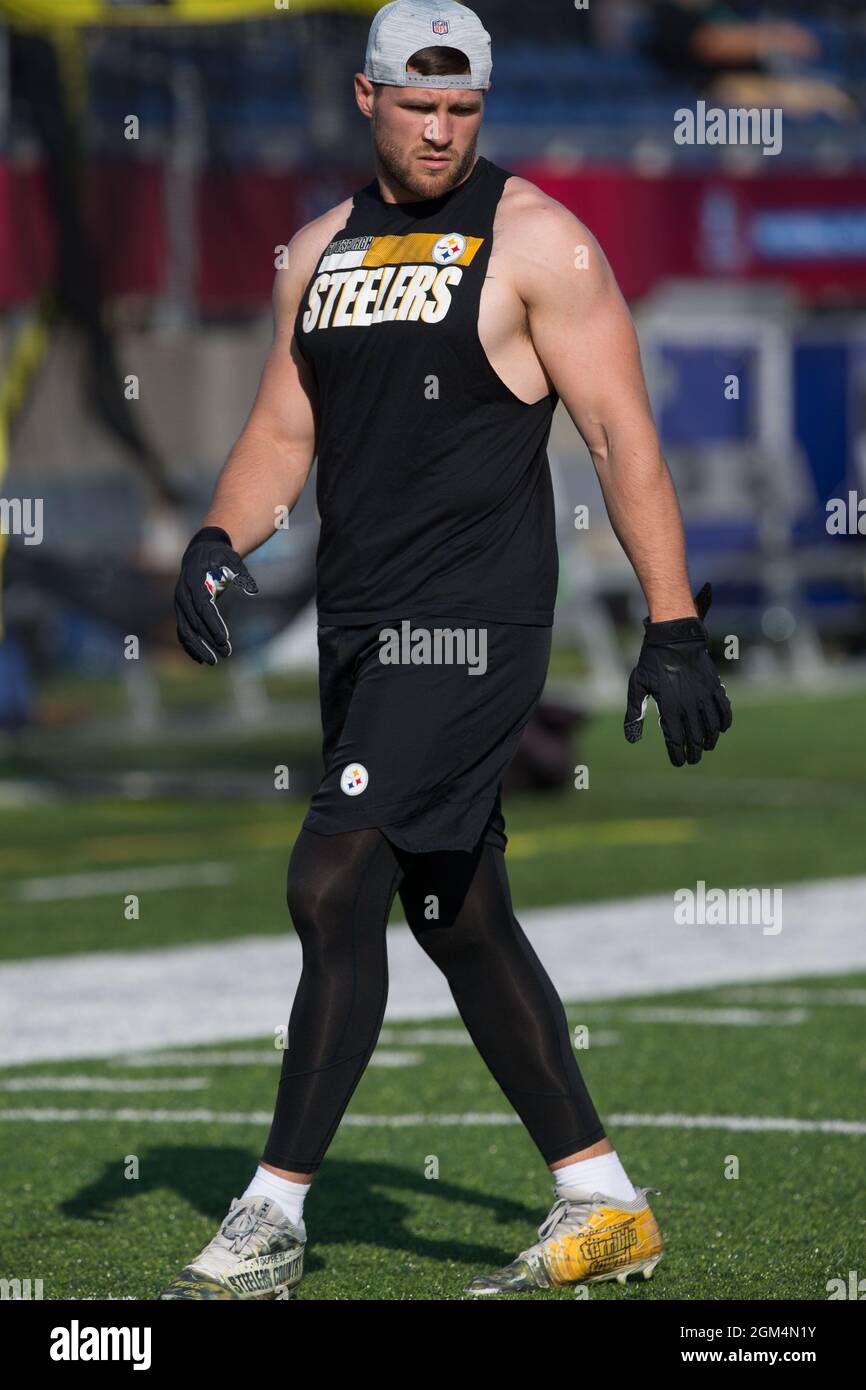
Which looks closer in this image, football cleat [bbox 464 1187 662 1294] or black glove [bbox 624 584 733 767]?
black glove [bbox 624 584 733 767]

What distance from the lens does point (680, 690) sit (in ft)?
14.9

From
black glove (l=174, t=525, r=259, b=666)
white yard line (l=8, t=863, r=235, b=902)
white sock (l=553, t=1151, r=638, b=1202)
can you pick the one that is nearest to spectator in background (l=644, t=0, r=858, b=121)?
white yard line (l=8, t=863, r=235, b=902)

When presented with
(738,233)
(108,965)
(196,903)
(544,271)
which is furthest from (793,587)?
(544,271)

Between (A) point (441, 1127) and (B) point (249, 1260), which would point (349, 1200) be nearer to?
(A) point (441, 1127)

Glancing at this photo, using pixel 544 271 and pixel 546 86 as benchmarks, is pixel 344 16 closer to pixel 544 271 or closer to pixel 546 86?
pixel 544 271

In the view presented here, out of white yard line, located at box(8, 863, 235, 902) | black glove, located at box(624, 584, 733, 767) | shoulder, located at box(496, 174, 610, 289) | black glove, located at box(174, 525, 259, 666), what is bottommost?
white yard line, located at box(8, 863, 235, 902)

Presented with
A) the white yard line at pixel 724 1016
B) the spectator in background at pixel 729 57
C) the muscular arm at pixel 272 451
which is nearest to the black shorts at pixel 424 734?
the muscular arm at pixel 272 451

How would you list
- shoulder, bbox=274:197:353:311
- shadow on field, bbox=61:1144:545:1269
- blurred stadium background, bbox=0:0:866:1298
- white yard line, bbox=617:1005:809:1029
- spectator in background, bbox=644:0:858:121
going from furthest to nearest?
1. spectator in background, bbox=644:0:858:121
2. white yard line, bbox=617:1005:809:1029
3. blurred stadium background, bbox=0:0:866:1298
4. shadow on field, bbox=61:1144:545:1269
5. shoulder, bbox=274:197:353:311

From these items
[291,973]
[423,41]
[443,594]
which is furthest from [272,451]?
[291,973]

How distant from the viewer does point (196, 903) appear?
34.6 feet

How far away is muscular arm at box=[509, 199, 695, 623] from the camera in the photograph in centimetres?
459

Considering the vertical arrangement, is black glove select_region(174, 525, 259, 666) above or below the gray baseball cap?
below

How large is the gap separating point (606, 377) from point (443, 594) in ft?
1.55

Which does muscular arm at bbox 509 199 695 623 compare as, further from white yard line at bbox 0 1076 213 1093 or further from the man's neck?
white yard line at bbox 0 1076 213 1093
